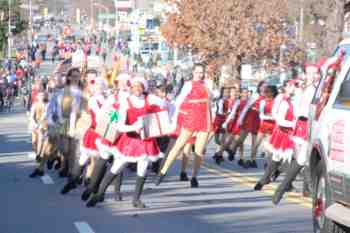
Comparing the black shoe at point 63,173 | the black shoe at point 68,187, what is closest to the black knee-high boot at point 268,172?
the black shoe at point 68,187

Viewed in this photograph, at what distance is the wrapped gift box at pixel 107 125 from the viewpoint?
614 inches

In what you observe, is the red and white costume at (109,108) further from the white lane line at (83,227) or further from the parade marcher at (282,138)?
the parade marcher at (282,138)

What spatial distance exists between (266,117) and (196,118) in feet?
15.0

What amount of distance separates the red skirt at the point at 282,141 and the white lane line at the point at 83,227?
3930mm

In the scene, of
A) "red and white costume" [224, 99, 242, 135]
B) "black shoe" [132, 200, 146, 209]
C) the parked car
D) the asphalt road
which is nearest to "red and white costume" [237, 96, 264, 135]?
"red and white costume" [224, 99, 242, 135]

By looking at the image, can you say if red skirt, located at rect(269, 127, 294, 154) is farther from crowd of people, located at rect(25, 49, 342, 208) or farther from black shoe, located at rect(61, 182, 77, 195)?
black shoe, located at rect(61, 182, 77, 195)

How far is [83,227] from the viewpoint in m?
13.7

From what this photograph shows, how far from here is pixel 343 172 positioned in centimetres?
1080

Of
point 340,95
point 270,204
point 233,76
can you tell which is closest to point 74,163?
point 270,204

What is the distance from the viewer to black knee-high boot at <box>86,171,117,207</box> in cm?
1538

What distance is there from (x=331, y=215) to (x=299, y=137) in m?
4.99

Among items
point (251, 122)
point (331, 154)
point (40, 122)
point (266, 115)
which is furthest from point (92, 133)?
point (251, 122)

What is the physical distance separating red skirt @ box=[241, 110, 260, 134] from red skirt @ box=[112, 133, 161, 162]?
952 centimetres

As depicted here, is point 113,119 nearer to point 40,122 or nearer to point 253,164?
point 40,122
